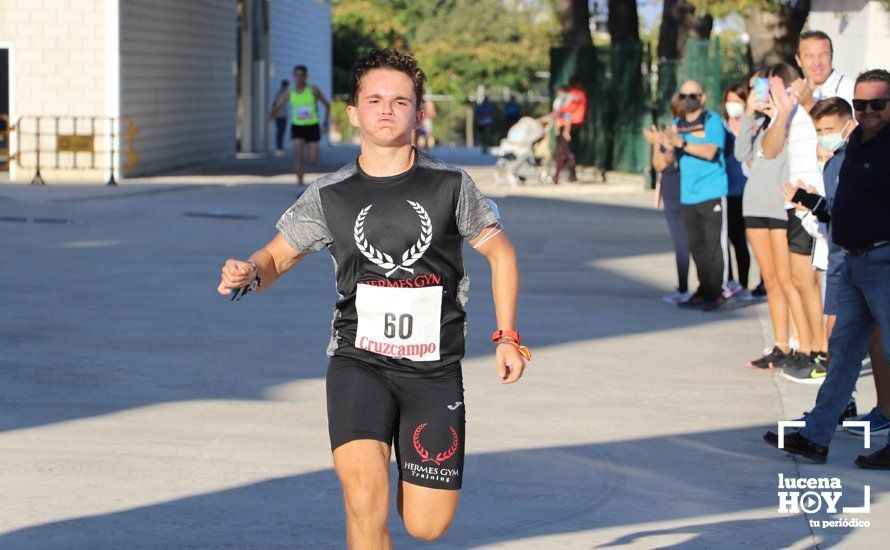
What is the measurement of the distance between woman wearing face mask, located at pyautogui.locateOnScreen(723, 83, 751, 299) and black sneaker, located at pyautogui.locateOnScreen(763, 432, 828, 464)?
4993mm

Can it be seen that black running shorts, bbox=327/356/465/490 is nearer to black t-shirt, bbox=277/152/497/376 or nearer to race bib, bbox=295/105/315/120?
black t-shirt, bbox=277/152/497/376

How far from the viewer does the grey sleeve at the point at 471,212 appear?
5238 mm

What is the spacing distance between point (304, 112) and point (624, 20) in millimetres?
9379

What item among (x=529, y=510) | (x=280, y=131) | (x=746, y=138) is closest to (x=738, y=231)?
(x=746, y=138)

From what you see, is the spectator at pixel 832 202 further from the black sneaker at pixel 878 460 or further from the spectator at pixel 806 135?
the black sneaker at pixel 878 460

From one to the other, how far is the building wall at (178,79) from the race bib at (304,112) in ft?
10.5

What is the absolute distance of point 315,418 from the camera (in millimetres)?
8508

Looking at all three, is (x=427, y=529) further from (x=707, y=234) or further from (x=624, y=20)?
(x=624, y=20)

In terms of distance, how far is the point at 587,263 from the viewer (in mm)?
16250

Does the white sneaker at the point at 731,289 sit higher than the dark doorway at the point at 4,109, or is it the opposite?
the dark doorway at the point at 4,109

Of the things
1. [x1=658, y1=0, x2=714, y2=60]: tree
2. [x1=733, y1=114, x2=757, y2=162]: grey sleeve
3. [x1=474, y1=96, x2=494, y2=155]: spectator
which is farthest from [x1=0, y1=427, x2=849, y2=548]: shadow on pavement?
[x1=474, y1=96, x2=494, y2=155]: spectator

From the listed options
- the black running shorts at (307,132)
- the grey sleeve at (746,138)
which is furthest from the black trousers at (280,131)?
the grey sleeve at (746,138)

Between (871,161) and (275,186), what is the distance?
19.5 meters

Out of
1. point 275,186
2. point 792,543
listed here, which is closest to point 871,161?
point 792,543
